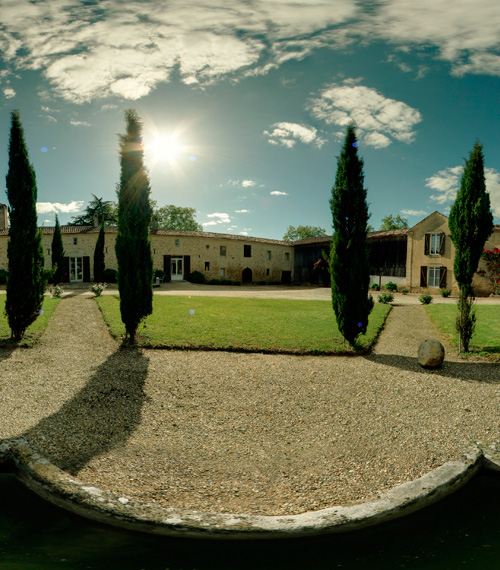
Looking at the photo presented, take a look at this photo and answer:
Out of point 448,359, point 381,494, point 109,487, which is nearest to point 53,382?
point 109,487

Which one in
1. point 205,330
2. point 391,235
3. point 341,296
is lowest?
point 205,330

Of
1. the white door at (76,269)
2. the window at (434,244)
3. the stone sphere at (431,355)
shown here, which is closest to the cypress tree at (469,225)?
the stone sphere at (431,355)

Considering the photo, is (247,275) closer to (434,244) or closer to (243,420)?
(434,244)

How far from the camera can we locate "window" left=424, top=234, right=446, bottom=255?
90.2 ft

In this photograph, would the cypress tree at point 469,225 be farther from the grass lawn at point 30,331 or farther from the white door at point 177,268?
the white door at point 177,268

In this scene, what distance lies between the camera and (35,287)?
34.6 ft

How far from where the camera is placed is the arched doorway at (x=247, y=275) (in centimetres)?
3912

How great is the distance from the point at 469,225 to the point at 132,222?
916 cm

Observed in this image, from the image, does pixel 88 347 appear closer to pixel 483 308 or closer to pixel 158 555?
pixel 158 555

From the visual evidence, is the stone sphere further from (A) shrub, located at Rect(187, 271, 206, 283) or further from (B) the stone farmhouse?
(A) shrub, located at Rect(187, 271, 206, 283)

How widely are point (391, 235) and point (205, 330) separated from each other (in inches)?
910

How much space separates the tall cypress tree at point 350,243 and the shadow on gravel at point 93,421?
561 centimetres

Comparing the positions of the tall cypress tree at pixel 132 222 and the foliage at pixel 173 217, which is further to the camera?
the foliage at pixel 173 217

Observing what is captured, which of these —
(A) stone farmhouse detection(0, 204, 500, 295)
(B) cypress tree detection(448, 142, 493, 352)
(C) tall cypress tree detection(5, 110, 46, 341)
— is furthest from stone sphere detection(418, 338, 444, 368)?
(A) stone farmhouse detection(0, 204, 500, 295)
